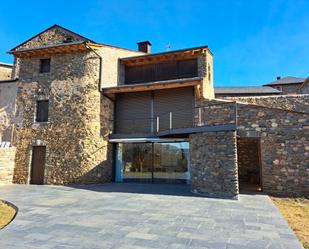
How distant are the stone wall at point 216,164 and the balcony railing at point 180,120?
2.31 metres

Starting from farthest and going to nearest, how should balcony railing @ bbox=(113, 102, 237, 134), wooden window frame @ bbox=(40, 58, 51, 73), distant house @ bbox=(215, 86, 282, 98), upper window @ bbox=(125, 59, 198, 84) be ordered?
distant house @ bbox=(215, 86, 282, 98) → wooden window frame @ bbox=(40, 58, 51, 73) → upper window @ bbox=(125, 59, 198, 84) → balcony railing @ bbox=(113, 102, 237, 134)

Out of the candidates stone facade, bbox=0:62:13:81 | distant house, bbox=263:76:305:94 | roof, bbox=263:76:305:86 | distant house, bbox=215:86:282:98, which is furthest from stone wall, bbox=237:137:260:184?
Result: stone facade, bbox=0:62:13:81

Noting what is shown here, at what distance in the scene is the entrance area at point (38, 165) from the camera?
14219 millimetres

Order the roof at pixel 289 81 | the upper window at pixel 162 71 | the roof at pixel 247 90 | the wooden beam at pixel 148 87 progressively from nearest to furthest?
the wooden beam at pixel 148 87
the upper window at pixel 162 71
the roof at pixel 247 90
the roof at pixel 289 81

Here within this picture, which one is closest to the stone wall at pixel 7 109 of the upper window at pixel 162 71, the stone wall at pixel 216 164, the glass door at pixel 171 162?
the upper window at pixel 162 71

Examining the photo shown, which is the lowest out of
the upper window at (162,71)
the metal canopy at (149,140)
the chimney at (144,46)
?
the metal canopy at (149,140)

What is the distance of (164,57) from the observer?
15.7 meters

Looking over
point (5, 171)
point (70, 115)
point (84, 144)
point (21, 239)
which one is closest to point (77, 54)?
point (70, 115)

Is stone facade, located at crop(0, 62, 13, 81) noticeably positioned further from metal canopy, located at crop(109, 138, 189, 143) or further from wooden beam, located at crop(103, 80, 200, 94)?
metal canopy, located at crop(109, 138, 189, 143)

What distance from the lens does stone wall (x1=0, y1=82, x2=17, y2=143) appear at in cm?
1502

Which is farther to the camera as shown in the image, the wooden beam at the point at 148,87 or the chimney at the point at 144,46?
the chimney at the point at 144,46

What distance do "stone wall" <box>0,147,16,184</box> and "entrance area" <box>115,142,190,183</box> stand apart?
6.53 m

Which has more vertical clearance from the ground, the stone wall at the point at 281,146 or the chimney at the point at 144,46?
the chimney at the point at 144,46

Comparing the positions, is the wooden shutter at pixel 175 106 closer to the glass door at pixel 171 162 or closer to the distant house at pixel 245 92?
the glass door at pixel 171 162
